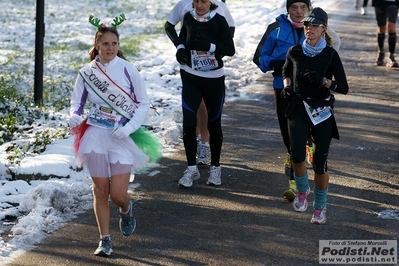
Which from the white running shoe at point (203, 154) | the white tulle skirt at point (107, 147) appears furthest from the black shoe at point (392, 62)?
the white tulle skirt at point (107, 147)

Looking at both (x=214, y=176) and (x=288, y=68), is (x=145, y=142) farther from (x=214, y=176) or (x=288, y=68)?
(x=214, y=176)

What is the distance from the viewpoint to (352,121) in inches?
440

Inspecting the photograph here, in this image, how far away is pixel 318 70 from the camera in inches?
270

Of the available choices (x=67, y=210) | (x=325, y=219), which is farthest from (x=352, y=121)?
(x=67, y=210)

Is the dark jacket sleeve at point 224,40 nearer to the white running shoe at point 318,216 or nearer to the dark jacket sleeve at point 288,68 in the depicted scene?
the dark jacket sleeve at point 288,68

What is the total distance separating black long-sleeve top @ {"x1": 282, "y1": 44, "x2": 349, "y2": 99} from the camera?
6836mm

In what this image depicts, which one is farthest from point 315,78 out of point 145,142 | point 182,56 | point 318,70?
point 182,56

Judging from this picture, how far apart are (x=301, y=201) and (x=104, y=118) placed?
2054 mm

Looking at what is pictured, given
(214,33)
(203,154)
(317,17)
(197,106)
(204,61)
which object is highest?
(317,17)

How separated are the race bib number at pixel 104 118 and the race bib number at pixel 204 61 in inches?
80.1

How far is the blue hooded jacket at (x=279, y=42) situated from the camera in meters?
7.73

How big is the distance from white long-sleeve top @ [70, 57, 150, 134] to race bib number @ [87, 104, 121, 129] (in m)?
0.05

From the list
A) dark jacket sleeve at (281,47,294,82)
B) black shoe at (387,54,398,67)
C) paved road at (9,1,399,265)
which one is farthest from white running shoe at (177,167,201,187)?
black shoe at (387,54,398,67)

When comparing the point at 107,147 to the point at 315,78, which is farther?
the point at 315,78
